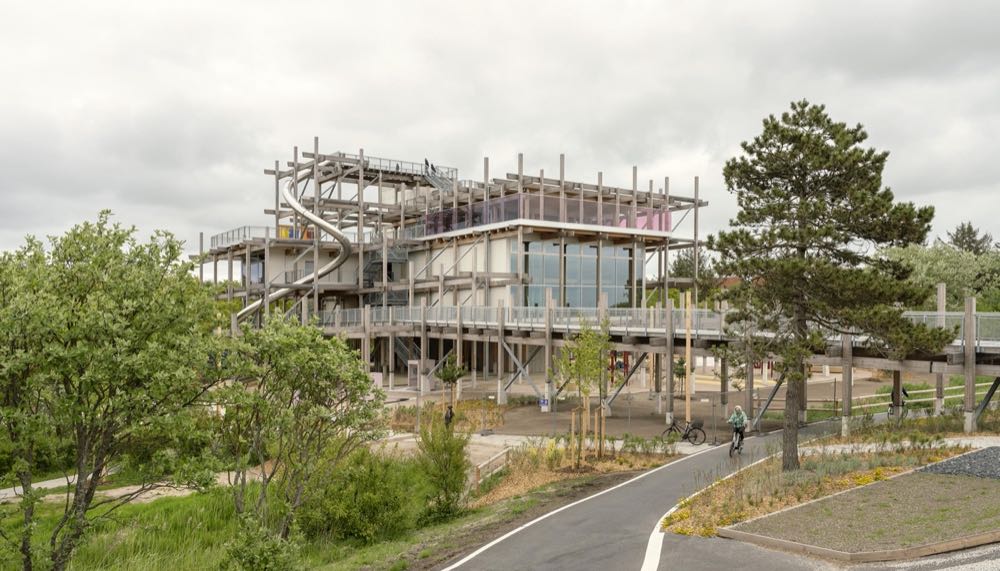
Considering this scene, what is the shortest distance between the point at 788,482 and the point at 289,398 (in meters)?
11.3

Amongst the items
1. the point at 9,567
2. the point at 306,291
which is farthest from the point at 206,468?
the point at 306,291

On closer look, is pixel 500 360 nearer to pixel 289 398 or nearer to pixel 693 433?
pixel 693 433

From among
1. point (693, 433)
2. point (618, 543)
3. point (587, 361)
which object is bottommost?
point (618, 543)

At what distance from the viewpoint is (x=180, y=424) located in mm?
12258

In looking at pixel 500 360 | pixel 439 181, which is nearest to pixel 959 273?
pixel 500 360

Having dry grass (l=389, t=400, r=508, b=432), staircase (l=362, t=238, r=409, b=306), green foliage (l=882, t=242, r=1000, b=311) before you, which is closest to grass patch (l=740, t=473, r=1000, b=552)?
dry grass (l=389, t=400, r=508, b=432)

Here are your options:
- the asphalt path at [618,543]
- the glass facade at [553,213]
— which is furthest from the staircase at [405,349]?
the asphalt path at [618,543]

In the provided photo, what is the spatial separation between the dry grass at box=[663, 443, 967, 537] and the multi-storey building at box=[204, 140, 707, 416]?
20.2 m

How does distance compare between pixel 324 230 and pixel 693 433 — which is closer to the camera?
pixel 693 433

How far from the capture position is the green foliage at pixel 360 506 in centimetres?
1738

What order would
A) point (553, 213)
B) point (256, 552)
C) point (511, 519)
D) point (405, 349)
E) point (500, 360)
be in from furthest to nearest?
point (405, 349), point (553, 213), point (500, 360), point (511, 519), point (256, 552)

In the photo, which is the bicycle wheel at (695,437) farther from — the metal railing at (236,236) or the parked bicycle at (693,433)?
the metal railing at (236,236)

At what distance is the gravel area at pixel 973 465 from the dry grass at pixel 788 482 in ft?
1.71

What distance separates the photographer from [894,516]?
13992 mm
